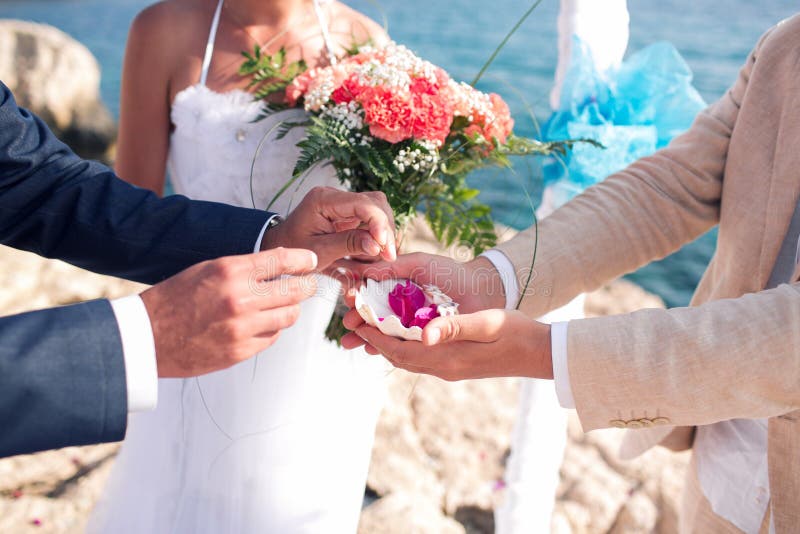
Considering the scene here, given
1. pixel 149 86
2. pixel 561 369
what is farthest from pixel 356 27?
pixel 561 369

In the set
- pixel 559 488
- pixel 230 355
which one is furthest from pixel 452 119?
pixel 559 488

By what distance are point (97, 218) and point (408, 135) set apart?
864mm

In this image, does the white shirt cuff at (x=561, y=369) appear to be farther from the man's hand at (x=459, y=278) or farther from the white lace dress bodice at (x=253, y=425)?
the white lace dress bodice at (x=253, y=425)

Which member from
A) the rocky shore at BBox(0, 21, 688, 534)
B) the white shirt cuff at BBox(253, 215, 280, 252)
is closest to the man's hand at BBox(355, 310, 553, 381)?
the white shirt cuff at BBox(253, 215, 280, 252)

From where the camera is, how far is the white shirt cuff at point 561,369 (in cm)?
151

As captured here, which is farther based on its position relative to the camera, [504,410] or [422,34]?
[422,34]

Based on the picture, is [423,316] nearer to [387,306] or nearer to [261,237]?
[387,306]

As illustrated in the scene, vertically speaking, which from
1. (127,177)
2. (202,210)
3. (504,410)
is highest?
(127,177)

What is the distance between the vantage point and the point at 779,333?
4.51 ft

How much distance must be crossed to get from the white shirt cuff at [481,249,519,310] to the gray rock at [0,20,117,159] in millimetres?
7186

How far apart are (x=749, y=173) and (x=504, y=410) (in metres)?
2.24

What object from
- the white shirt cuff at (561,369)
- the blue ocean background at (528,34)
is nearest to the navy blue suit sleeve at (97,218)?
the white shirt cuff at (561,369)

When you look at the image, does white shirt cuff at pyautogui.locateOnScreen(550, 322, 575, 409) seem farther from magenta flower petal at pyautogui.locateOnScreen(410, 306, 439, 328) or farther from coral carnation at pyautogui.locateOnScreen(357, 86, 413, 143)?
coral carnation at pyautogui.locateOnScreen(357, 86, 413, 143)

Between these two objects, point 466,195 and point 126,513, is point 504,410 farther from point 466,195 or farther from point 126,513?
point 126,513
